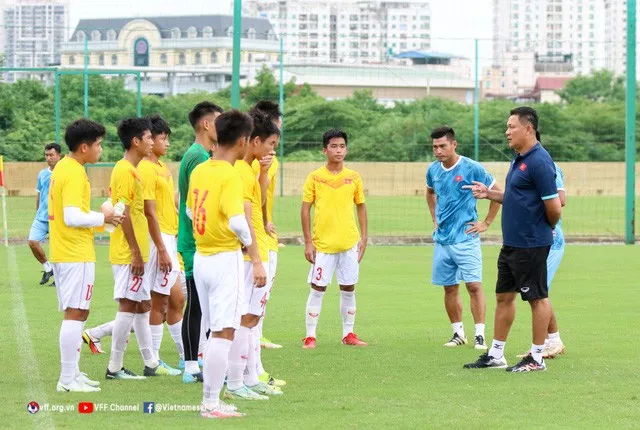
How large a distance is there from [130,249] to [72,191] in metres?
0.91

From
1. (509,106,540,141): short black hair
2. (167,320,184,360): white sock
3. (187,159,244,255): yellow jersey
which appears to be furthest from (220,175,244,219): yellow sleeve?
(509,106,540,141): short black hair

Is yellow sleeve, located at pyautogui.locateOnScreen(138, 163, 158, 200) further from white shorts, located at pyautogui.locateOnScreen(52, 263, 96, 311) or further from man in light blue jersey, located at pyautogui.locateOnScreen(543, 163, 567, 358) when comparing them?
man in light blue jersey, located at pyautogui.locateOnScreen(543, 163, 567, 358)

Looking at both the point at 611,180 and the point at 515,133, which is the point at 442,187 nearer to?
the point at 515,133

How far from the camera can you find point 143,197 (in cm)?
1001

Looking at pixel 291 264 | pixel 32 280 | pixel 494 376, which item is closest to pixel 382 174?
pixel 291 264

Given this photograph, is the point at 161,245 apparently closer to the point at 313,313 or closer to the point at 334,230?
the point at 313,313

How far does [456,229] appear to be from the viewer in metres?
12.1

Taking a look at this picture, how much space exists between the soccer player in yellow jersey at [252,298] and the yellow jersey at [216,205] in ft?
1.77

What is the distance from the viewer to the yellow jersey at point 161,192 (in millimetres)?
10068

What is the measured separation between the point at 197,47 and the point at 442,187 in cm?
6564

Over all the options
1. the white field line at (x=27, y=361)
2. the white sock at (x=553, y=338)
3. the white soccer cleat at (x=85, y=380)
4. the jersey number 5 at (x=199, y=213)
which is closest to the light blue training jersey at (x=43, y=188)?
the white field line at (x=27, y=361)

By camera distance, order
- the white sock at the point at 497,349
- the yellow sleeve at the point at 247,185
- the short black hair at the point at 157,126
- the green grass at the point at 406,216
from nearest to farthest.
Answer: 1. the yellow sleeve at the point at 247,185
2. the short black hair at the point at 157,126
3. the white sock at the point at 497,349
4. the green grass at the point at 406,216

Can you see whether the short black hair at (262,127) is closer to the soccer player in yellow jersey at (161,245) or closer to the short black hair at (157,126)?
the soccer player in yellow jersey at (161,245)

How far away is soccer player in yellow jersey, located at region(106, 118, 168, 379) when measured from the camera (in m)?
9.86
